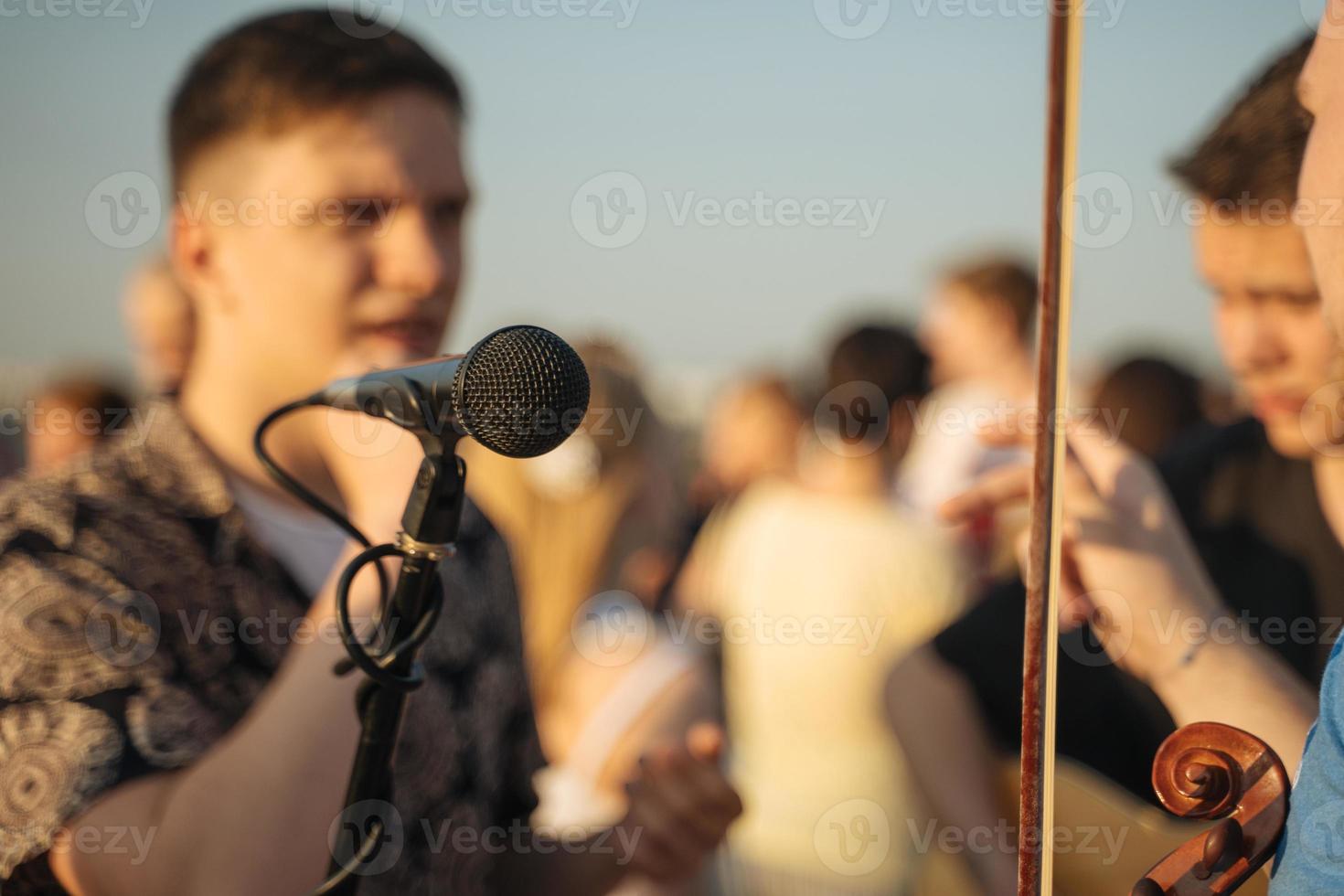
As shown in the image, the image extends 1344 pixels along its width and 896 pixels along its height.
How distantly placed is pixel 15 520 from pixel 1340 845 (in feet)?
3.88

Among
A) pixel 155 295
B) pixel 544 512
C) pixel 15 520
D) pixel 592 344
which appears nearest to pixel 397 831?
pixel 15 520

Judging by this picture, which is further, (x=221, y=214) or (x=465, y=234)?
(x=465, y=234)

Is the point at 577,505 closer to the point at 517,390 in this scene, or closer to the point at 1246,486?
the point at 1246,486

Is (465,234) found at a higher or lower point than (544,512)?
higher

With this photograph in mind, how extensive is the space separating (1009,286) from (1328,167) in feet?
9.80

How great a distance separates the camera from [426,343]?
4.79 ft

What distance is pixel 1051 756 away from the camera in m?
0.94

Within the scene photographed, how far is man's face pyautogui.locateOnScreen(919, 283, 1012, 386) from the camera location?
395cm

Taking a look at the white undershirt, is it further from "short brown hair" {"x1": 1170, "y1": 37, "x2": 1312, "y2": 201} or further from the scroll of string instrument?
"short brown hair" {"x1": 1170, "y1": 37, "x2": 1312, "y2": 201}

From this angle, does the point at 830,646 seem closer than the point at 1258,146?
No

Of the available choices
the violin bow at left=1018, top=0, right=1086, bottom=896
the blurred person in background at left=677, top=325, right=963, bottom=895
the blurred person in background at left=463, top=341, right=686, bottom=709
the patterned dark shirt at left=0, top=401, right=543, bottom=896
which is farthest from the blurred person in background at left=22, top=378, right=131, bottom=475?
the violin bow at left=1018, top=0, right=1086, bottom=896

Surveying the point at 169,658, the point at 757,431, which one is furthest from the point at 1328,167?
the point at 757,431

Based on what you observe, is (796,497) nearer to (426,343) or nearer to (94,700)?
(426,343)

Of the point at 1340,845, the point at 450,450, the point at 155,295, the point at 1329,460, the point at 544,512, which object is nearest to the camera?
the point at 1340,845
